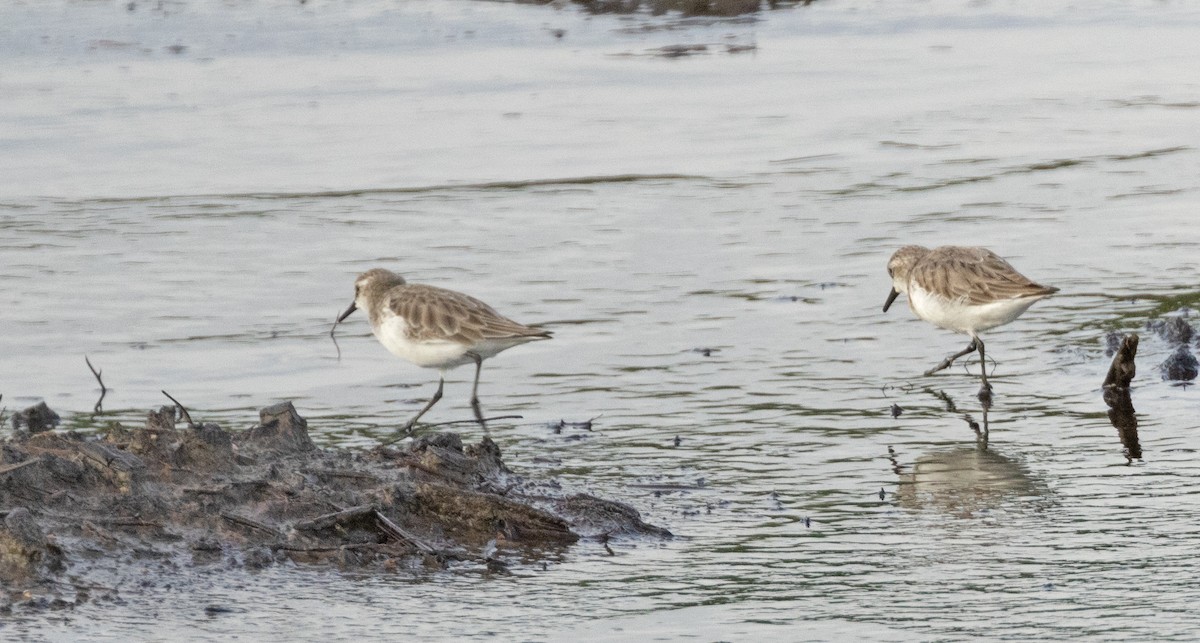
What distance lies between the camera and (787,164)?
16.0 metres

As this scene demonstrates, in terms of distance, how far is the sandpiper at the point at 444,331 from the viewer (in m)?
9.60

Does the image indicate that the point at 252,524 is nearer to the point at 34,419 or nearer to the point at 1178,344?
the point at 34,419

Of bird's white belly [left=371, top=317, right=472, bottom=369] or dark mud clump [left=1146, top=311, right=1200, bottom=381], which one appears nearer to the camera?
dark mud clump [left=1146, top=311, right=1200, bottom=381]

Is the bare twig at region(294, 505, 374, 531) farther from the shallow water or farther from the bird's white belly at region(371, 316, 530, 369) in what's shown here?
the bird's white belly at region(371, 316, 530, 369)

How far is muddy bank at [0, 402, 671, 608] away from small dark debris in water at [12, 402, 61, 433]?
1143mm

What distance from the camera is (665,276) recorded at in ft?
40.4

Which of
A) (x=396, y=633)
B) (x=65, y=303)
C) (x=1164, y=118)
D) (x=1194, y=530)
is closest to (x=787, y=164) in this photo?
(x=1164, y=118)

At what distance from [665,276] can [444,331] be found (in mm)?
2990

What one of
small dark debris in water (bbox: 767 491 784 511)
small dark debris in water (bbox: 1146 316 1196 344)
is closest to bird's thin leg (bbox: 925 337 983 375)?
small dark debris in water (bbox: 1146 316 1196 344)

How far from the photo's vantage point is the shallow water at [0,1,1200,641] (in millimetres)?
6461

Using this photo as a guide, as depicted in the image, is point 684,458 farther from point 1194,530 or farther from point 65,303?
point 65,303

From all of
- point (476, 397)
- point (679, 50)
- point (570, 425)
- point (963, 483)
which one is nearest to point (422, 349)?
point (476, 397)

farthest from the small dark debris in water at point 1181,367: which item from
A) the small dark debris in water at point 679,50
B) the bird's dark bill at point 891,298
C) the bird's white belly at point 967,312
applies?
the small dark debris in water at point 679,50

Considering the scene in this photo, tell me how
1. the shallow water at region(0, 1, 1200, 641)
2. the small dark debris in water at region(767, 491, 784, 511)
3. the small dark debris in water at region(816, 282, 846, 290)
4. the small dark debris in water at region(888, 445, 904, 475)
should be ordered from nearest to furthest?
the shallow water at region(0, 1, 1200, 641)
the small dark debris in water at region(767, 491, 784, 511)
the small dark debris in water at region(888, 445, 904, 475)
the small dark debris in water at region(816, 282, 846, 290)
